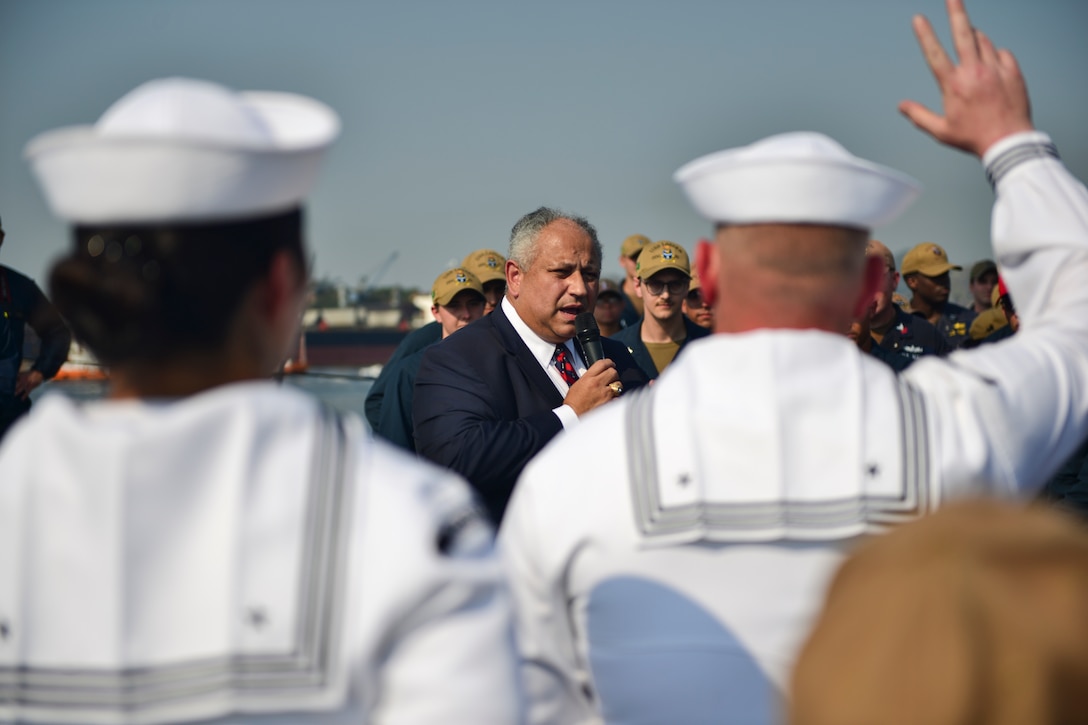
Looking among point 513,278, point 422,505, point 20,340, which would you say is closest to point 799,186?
point 422,505

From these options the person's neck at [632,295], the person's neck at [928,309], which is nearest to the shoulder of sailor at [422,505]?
the person's neck at [632,295]

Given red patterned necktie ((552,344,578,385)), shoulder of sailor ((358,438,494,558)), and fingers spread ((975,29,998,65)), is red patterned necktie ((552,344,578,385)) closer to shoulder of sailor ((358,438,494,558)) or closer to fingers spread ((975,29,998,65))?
fingers spread ((975,29,998,65))

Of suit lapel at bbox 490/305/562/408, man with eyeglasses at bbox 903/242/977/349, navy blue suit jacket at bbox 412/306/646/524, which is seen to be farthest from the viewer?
man with eyeglasses at bbox 903/242/977/349

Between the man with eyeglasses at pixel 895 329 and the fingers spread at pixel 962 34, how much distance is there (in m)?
3.97

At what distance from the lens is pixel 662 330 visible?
23.0 feet

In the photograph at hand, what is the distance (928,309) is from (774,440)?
308 inches

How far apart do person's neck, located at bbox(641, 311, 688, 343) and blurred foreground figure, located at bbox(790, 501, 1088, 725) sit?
6091mm

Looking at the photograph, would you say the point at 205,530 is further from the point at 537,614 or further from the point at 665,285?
the point at 665,285

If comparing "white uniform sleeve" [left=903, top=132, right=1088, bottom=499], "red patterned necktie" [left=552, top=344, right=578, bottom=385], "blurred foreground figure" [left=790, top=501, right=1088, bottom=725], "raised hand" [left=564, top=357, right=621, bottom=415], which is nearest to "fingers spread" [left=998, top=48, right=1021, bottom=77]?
"white uniform sleeve" [left=903, top=132, right=1088, bottom=499]

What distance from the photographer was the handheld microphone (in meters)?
4.98

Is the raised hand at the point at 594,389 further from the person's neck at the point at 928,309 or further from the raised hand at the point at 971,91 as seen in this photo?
the person's neck at the point at 928,309

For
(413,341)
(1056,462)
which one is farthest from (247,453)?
(413,341)

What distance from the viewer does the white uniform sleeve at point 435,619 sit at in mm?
1473

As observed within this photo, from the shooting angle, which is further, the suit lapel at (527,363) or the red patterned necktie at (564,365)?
the red patterned necktie at (564,365)
